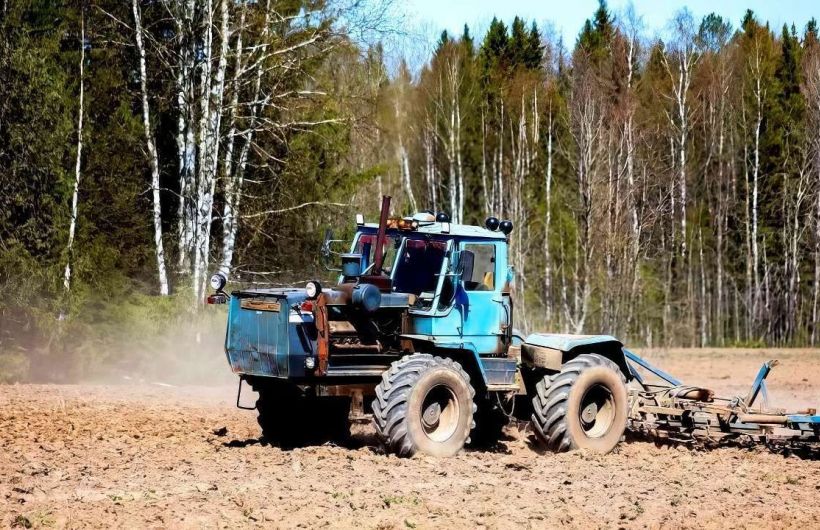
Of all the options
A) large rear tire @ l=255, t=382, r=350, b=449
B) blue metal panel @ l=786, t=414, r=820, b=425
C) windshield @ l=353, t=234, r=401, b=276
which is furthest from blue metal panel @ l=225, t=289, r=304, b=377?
blue metal panel @ l=786, t=414, r=820, b=425

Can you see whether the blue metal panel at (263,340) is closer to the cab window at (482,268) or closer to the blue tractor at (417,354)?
the blue tractor at (417,354)

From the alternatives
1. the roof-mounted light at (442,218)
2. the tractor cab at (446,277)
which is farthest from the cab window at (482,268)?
the roof-mounted light at (442,218)

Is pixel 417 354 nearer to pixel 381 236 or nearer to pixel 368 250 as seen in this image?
pixel 381 236

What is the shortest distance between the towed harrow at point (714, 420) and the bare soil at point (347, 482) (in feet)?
0.79

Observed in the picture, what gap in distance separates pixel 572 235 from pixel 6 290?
2714 centimetres

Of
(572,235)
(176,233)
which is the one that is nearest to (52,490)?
(176,233)

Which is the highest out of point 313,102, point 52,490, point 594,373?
point 313,102

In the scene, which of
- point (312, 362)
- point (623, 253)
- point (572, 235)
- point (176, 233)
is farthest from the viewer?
point (572, 235)

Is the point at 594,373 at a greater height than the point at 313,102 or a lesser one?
lesser

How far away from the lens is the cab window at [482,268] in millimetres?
13617

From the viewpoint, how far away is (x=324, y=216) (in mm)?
27609

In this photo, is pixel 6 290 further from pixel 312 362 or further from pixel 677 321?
pixel 677 321

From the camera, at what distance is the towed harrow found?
45.4ft

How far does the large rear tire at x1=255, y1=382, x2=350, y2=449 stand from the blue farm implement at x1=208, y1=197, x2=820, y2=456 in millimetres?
17
